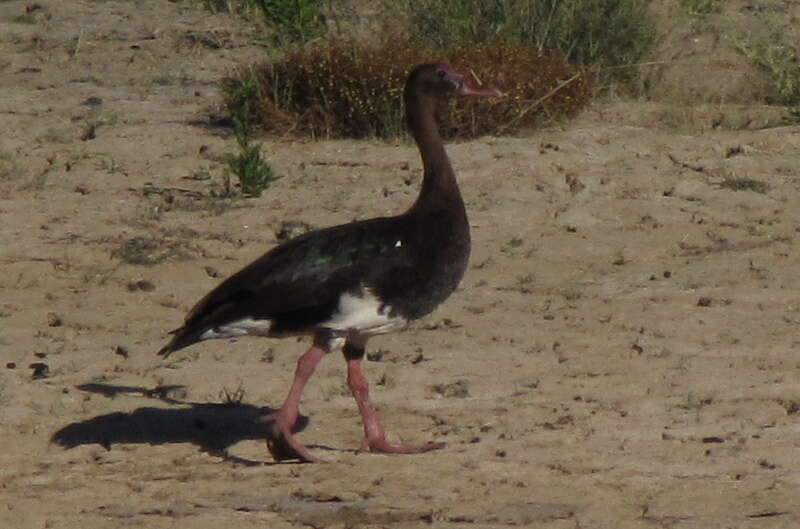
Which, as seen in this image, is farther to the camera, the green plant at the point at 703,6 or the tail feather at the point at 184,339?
the green plant at the point at 703,6

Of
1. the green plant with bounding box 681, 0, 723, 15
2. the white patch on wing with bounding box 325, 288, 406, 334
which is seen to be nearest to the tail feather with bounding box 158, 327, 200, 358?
the white patch on wing with bounding box 325, 288, 406, 334

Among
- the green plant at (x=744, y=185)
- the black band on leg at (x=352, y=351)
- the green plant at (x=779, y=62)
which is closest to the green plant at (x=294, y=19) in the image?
the green plant at (x=779, y=62)

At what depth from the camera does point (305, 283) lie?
24.1 ft

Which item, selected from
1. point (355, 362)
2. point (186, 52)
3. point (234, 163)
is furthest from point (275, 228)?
point (186, 52)

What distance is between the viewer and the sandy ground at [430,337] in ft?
22.9

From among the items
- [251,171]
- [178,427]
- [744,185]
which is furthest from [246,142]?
[178,427]

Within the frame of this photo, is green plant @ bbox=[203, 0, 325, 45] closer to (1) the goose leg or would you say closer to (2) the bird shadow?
(2) the bird shadow

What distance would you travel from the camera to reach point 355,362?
7.66 m

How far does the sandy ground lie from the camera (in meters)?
6.98

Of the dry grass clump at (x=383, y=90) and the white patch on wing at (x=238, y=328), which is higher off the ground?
the white patch on wing at (x=238, y=328)

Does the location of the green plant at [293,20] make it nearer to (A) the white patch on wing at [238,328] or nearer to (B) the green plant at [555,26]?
(B) the green plant at [555,26]

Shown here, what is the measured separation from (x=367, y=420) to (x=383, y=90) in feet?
16.4

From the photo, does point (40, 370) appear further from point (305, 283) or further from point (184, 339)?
point (305, 283)

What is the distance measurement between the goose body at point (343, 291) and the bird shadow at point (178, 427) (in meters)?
0.35
